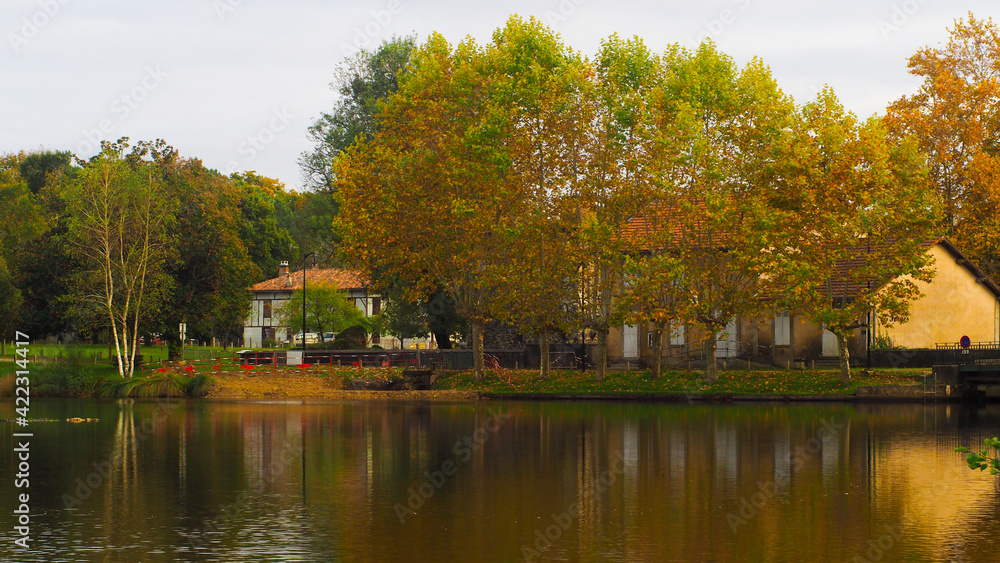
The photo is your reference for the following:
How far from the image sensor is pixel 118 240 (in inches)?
2307

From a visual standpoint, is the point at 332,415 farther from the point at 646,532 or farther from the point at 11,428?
the point at 646,532

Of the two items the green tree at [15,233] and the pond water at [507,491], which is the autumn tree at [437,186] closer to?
the pond water at [507,491]

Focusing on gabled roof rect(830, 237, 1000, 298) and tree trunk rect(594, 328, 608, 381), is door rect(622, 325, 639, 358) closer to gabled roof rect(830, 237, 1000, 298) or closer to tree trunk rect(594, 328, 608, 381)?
tree trunk rect(594, 328, 608, 381)

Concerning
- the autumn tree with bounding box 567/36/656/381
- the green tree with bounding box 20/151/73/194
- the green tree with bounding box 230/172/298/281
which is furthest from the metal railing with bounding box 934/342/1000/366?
the green tree with bounding box 20/151/73/194

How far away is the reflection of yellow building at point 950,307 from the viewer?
2272 inches

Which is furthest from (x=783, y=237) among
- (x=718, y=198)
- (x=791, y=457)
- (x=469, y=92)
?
(x=791, y=457)

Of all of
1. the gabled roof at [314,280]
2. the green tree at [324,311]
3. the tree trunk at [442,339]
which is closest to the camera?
the tree trunk at [442,339]

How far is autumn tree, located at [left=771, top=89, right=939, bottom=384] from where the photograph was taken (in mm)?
48625

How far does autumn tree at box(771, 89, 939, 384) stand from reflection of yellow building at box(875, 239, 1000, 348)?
24.5 ft

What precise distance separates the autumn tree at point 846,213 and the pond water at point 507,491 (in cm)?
1274

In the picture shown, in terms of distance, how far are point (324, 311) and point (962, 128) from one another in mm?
54266

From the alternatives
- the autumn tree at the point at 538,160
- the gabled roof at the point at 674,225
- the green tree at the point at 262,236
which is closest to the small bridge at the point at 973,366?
the gabled roof at the point at 674,225

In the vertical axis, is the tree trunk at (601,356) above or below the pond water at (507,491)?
above

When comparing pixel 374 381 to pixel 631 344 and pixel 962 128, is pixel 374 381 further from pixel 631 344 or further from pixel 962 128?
pixel 962 128
